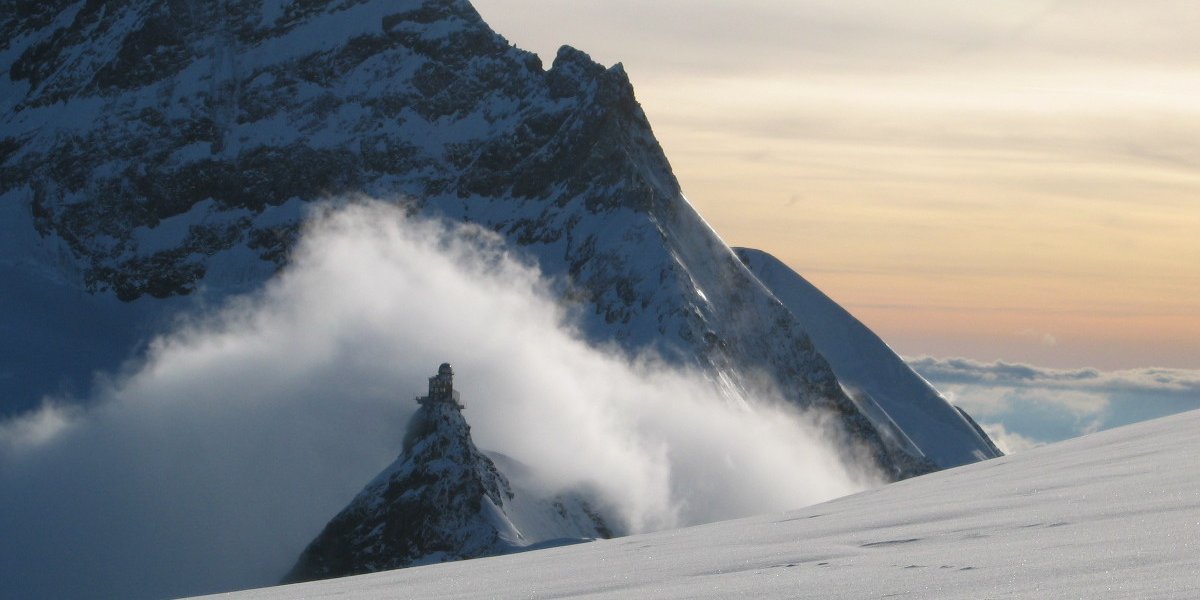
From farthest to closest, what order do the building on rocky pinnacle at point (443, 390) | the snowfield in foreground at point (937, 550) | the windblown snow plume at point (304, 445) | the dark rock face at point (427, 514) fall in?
the windblown snow plume at point (304, 445) → the building on rocky pinnacle at point (443, 390) → the dark rock face at point (427, 514) → the snowfield in foreground at point (937, 550)

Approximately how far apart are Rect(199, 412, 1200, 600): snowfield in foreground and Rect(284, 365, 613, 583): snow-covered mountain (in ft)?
290

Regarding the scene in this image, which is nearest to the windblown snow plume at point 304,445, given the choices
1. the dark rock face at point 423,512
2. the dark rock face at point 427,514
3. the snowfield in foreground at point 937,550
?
the dark rock face at point 427,514

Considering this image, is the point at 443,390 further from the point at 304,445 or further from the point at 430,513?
the point at 304,445

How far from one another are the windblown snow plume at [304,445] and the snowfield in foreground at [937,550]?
112 meters

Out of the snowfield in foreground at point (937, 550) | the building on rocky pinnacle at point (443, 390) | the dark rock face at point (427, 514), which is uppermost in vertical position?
the building on rocky pinnacle at point (443, 390)

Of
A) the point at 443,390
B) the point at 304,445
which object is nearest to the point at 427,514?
the point at 443,390

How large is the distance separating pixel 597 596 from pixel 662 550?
347 centimetres

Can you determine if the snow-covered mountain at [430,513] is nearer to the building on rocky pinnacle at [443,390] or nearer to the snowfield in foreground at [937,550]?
the building on rocky pinnacle at [443,390]

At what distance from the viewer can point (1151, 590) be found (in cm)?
916

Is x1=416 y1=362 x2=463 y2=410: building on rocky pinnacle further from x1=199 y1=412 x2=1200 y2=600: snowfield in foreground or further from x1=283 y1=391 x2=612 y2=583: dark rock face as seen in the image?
x1=199 y1=412 x2=1200 y2=600: snowfield in foreground

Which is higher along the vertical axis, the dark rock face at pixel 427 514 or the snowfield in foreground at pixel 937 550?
the dark rock face at pixel 427 514

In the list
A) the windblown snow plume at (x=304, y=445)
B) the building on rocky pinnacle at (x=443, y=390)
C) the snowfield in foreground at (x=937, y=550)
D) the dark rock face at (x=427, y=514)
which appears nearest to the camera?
the snowfield in foreground at (x=937, y=550)

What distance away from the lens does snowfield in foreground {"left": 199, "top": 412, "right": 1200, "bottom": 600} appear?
10344 millimetres

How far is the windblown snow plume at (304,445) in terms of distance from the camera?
13662 cm
